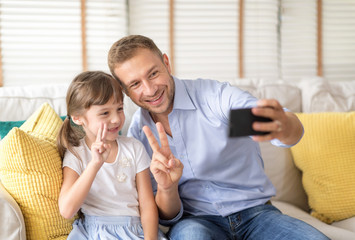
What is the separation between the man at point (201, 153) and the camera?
4.76 feet

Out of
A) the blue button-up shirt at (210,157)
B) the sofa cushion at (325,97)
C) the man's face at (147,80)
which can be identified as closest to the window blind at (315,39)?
the sofa cushion at (325,97)

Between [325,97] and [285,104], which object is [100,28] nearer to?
[285,104]

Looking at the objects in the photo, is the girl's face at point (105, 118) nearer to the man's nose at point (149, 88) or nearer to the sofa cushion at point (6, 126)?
the man's nose at point (149, 88)

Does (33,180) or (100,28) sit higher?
(100,28)

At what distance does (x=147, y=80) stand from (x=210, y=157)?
40cm

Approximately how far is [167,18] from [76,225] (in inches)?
103

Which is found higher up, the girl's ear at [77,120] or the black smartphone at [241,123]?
the black smartphone at [241,123]

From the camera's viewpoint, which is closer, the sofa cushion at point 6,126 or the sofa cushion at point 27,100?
the sofa cushion at point 6,126

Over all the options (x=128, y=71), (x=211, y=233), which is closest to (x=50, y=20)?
(x=128, y=71)

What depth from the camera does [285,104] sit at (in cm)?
216

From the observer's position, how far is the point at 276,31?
152 inches

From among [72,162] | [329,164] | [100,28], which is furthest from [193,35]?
[72,162]

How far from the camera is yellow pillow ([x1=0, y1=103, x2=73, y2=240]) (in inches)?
50.9

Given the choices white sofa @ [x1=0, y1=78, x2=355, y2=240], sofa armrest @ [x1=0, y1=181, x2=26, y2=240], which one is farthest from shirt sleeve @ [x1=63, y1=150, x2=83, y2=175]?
white sofa @ [x1=0, y1=78, x2=355, y2=240]
